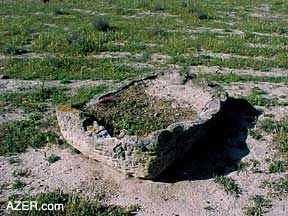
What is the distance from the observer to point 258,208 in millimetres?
10805

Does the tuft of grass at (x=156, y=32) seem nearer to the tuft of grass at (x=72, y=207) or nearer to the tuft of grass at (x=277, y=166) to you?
the tuft of grass at (x=277, y=166)

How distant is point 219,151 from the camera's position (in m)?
12.8

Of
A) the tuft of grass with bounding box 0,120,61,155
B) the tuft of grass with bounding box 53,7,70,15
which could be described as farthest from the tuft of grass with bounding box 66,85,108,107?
the tuft of grass with bounding box 53,7,70,15

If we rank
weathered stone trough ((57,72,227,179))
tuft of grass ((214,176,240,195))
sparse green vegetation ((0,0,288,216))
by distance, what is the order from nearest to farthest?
weathered stone trough ((57,72,227,179)) → tuft of grass ((214,176,240,195)) → sparse green vegetation ((0,0,288,216))

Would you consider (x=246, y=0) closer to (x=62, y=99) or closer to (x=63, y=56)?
(x=63, y=56)

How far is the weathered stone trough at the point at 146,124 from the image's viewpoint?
36.3 feet

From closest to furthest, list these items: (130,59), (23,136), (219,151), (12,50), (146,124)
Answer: (146,124) < (219,151) < (23,136) < (130,59) < (12,50)

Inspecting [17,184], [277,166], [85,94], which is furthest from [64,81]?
[277,166]

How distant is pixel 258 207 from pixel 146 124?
10.9ft

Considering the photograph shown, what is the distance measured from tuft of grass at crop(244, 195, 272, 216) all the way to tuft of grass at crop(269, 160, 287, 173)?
43.9 inches

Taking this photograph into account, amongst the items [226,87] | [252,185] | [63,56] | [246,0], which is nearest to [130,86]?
[226,87]

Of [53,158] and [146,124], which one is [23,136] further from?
[146,124]

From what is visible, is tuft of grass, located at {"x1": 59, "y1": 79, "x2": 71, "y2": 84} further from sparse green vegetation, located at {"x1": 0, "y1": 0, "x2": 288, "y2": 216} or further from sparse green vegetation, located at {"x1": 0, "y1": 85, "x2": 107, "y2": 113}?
sparse green vegetation, located at {"x1": 0, "y1": 85, "x2": 107, "y2": 113}

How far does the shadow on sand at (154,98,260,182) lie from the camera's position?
11914 millimetres
